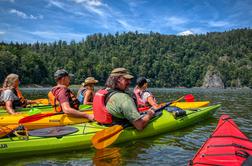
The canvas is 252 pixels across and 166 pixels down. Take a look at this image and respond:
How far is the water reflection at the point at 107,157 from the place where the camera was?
665 cm

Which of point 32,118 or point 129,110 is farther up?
point 129,110

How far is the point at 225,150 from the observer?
207 inches

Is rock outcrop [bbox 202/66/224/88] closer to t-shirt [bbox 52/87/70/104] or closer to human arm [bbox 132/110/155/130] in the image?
human arm [bbox 132/110/155/130]

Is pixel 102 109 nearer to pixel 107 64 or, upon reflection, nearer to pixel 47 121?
pixel 47 121

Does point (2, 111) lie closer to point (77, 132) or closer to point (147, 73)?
point (77, 132)

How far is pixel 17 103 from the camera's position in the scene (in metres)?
11.3

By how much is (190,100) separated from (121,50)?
177m

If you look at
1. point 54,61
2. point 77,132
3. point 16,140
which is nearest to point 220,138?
point 77,132

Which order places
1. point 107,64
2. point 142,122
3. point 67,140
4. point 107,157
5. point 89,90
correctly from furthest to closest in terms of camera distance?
1. point 107,64
2. point 89,90
3. point 142,122
4. point 67,140
5. point 107,157

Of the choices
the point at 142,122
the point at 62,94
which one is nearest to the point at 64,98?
the point at 62,94

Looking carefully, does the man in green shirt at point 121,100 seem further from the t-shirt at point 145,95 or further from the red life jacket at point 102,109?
the t-shirt at point 145,95

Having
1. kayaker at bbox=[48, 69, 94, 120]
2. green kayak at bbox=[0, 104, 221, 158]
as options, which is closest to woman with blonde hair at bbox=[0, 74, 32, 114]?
kayaker at bbox=[48, 69, 94, 120]

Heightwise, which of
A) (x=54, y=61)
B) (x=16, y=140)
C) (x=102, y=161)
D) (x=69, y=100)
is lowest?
(x=102, y=161)

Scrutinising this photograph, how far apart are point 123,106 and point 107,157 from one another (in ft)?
3.93
